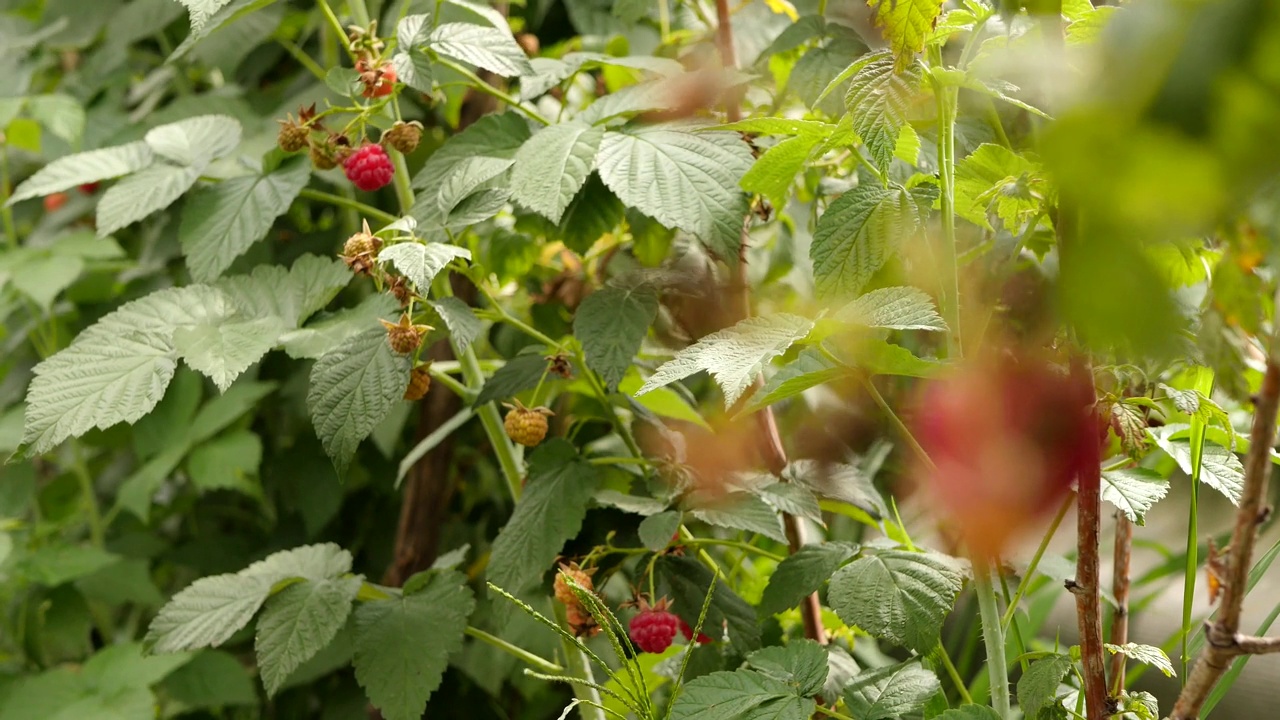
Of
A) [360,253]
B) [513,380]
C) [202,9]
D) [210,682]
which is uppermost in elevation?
[202,9]

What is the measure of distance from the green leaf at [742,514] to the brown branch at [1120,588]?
197 millimetres

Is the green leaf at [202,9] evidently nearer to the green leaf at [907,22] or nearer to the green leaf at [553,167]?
the green leaf at [553,167]

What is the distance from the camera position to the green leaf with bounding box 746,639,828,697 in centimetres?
53

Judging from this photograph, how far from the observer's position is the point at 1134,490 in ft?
1.73

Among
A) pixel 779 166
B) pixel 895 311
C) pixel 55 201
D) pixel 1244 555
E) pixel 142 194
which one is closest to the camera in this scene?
pixel 1244 555

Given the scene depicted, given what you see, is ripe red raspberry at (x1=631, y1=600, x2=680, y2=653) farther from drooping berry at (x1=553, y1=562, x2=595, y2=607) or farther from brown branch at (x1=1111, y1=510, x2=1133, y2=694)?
brown branch at (x1=1111, y1=510, x2=1133, y2=694)

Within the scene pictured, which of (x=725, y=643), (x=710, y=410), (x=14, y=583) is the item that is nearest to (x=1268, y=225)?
(x=725, y=643)

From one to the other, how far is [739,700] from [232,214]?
20.8 inches

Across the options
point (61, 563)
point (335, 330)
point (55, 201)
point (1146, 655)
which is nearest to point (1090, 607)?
point (1146, 655)

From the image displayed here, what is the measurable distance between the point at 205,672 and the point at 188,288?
57 centimetres

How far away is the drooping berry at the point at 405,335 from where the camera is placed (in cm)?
60

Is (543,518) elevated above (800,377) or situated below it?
below

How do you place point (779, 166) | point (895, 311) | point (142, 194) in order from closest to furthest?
point (895, 311) → point (779, 166) → point (142, 194)

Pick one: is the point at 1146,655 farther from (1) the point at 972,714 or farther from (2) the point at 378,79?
(2) the point at 378,79
